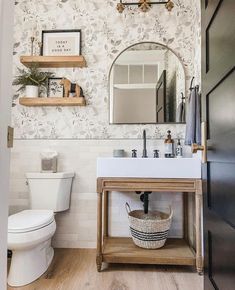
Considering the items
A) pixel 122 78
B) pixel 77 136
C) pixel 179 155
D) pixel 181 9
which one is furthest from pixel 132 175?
pixel 181 9

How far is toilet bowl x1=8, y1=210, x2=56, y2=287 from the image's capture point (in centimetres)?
160

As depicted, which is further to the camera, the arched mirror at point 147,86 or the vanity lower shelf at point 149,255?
the arched mirror at point 147,86

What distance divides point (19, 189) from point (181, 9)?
2.38m

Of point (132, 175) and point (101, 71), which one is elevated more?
point (101, 71)

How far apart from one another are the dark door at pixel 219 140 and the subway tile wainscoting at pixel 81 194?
4.42 feet

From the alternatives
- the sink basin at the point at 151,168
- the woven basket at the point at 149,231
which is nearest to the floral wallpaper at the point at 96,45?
the sink basin at the point at 151,168

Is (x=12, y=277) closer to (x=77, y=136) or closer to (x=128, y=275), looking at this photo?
(x=128, y=275)

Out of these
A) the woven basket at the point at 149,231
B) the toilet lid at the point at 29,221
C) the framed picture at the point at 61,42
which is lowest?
the woven basket at the point at 149,231

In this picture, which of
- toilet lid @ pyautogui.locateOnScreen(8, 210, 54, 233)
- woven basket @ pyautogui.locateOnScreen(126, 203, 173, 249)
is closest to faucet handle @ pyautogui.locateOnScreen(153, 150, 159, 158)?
woven basket @ pyautogui.locateOnScreen(126, 203, 173, 249)

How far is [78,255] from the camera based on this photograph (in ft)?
7.21

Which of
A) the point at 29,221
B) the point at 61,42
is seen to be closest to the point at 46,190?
the point at 29,221

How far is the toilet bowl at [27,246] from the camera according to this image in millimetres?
1597

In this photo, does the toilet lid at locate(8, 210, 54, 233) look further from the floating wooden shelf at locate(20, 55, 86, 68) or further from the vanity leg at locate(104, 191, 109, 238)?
the floating wooden shelf at locate(20, 55, 86, 68)

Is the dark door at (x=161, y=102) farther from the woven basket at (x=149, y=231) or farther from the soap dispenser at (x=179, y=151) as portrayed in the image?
the woven basket at (x=149, y=231)
